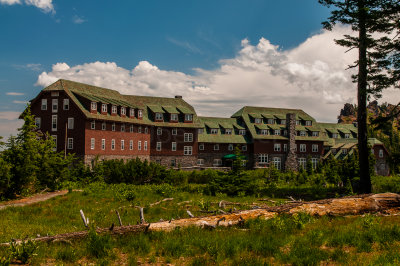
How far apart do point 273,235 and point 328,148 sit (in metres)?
64.7

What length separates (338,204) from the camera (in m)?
12.6

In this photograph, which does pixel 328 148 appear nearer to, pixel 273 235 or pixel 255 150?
pixel 255 150

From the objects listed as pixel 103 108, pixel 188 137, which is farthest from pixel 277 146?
pixel 103 108

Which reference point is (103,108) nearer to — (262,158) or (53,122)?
(53,122)

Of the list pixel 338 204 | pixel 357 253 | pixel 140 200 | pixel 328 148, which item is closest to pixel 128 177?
pixel 140 200

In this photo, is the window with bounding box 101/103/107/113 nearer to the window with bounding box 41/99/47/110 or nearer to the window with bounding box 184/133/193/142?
the window with bounding box 41/99/47/110

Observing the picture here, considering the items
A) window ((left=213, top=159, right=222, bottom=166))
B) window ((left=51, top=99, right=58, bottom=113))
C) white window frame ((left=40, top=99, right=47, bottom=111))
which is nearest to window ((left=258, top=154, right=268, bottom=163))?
window ((left=213, top=159, right=222, bottom=166))

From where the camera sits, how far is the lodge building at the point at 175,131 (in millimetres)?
42812

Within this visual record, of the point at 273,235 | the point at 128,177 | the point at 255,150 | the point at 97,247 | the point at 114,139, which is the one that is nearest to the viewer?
the point at 97,247

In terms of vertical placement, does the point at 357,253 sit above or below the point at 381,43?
below

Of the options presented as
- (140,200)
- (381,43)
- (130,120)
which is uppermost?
(381,43)

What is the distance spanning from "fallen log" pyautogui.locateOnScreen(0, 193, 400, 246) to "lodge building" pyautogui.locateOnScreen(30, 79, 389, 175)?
111 feet

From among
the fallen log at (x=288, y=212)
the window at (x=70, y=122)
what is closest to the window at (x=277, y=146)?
the window at (x=70, y=122)

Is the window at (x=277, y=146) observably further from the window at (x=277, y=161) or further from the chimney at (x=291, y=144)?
the chimney at (x=291, y=144)
